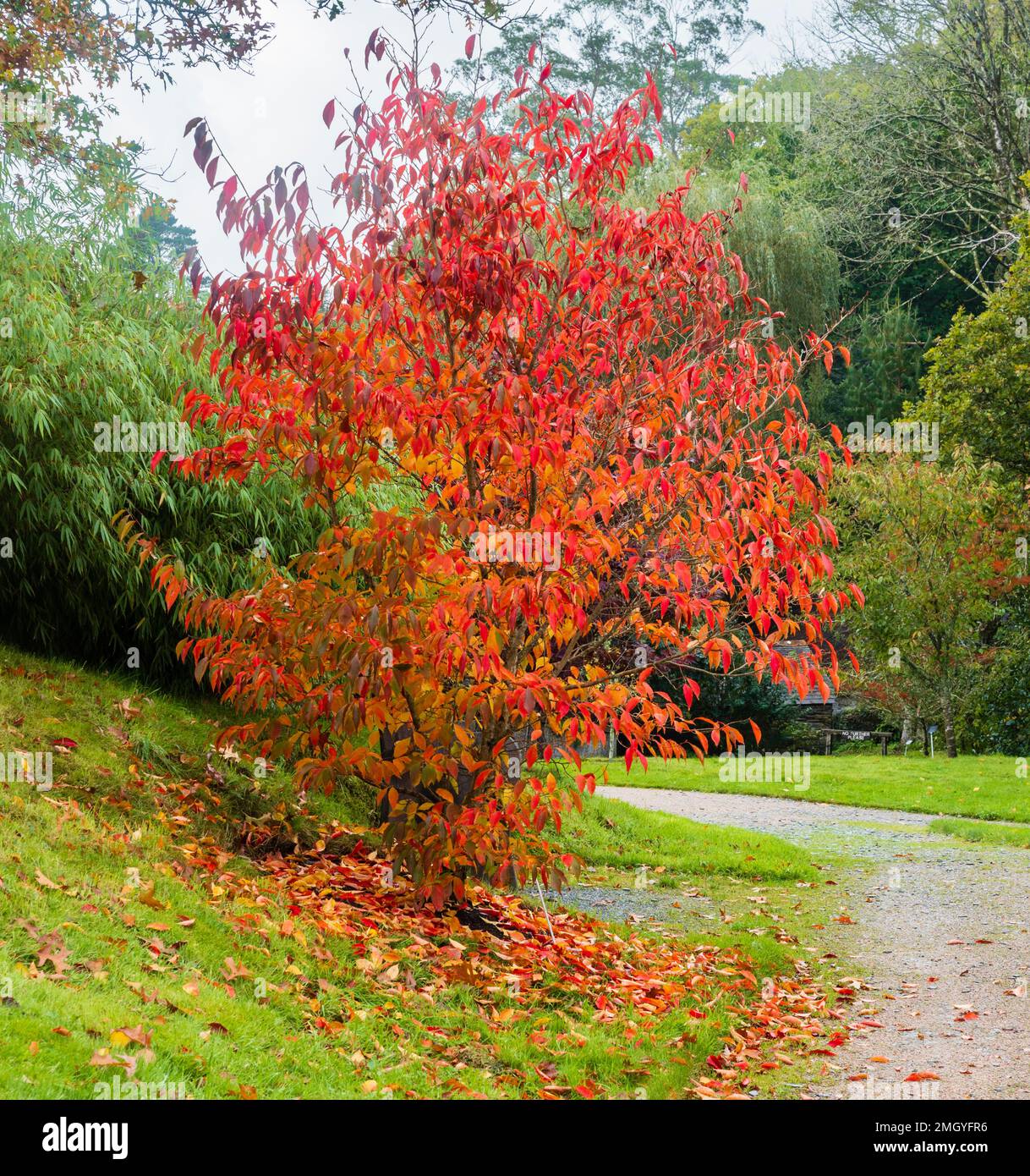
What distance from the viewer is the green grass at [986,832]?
419 inches

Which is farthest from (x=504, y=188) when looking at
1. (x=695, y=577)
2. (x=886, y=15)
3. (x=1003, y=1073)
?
(x=886, y=15)

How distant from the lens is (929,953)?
6.86 metres

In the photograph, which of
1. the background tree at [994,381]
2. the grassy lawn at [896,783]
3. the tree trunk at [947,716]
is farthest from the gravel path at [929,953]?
the background tree at [994,381]

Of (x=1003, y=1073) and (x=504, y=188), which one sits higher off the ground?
(x=504, y=188)

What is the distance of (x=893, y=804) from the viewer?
13250mm

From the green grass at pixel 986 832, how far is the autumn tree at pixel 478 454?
21.0 ft

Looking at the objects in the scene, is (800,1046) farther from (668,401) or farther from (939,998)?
(668,401)

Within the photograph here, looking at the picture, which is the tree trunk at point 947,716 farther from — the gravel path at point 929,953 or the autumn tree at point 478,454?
the autumn tree at point 478,454

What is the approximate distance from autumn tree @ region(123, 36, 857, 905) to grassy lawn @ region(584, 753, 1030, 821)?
645 centimetres

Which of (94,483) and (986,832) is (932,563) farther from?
(94,483)

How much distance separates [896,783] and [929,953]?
826cm

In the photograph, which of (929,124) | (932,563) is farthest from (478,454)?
(929,124)

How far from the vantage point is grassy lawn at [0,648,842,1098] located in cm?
352
